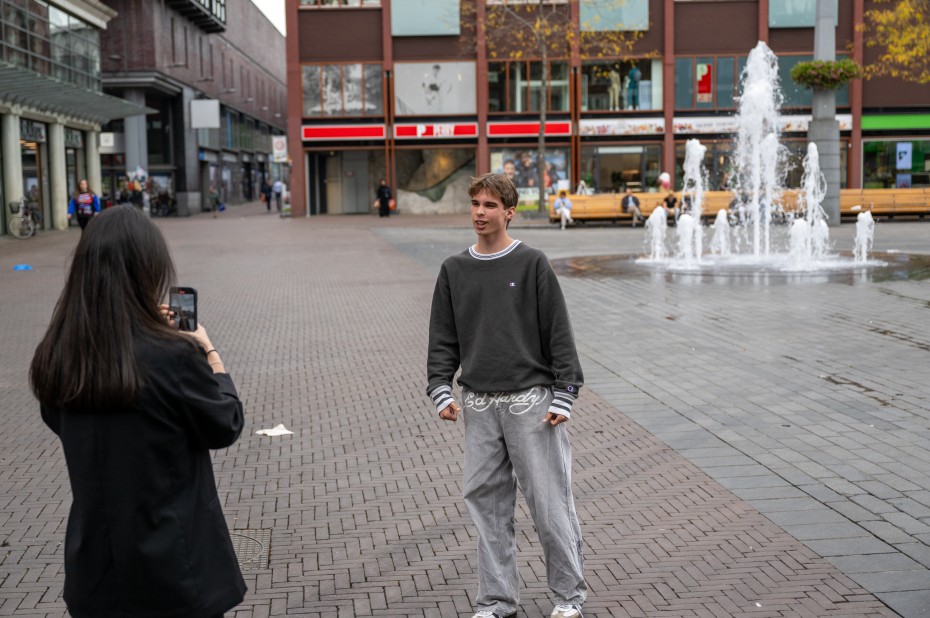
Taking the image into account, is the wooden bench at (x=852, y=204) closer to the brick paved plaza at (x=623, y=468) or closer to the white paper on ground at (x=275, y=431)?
the brick paved plaza at (x=623, y=468)

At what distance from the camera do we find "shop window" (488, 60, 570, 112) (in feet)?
154

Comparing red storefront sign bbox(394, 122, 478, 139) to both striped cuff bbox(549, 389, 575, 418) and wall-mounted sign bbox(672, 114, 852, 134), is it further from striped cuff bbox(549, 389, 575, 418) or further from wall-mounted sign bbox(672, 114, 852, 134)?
striped cuff bbox(549, 389, 575, 418)

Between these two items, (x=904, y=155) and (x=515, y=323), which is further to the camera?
(x=904, y=155)

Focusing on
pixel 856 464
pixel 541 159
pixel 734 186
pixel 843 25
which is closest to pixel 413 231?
A: pixel 541 159

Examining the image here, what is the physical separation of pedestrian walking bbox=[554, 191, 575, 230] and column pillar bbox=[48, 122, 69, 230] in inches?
678

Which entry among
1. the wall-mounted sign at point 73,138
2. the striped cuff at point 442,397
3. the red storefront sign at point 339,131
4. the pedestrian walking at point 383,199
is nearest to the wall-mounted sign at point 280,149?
the red storefront sign at point 339,131

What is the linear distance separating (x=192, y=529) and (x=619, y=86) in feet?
151

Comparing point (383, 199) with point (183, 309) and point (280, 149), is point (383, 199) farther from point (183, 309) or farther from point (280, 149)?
point (183, 309)

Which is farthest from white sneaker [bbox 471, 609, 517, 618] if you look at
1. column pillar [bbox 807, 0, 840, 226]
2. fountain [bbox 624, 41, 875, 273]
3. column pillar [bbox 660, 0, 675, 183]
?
column pillar [bbox 660, 0, 675, 183]

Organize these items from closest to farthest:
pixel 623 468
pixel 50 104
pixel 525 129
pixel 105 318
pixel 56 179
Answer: pixel 105 318
pixel 623 468
pixel 50 104
pixel 56 179
pixel 525 129

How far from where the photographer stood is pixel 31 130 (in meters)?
36.8

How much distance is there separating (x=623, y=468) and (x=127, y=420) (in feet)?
13.4

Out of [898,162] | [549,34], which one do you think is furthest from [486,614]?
[898,162]

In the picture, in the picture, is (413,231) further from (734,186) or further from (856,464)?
(856,464)
